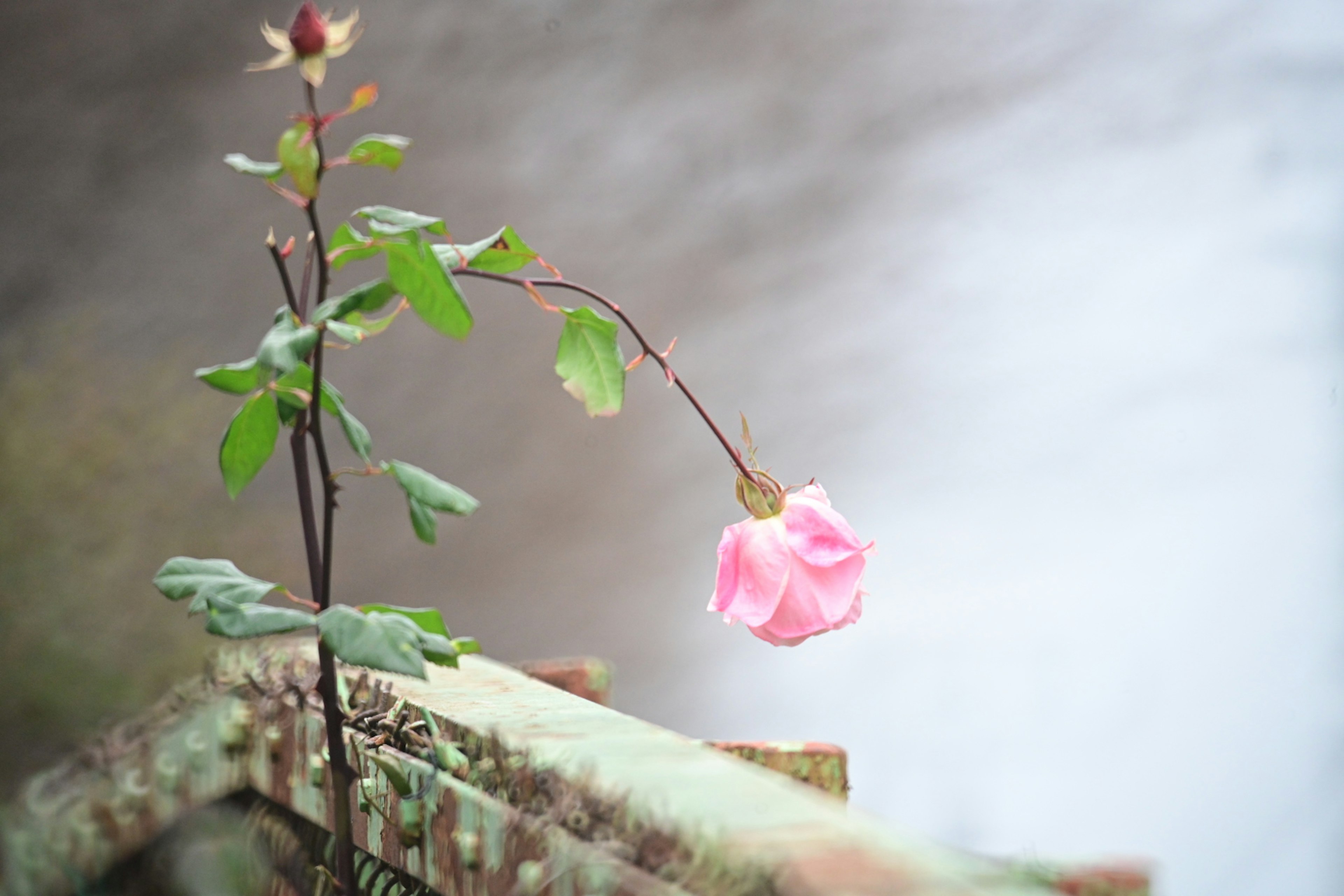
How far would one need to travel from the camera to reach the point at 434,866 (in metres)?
0.42

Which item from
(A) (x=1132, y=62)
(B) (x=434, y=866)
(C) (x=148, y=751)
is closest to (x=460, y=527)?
(C) (x=148, y=751)

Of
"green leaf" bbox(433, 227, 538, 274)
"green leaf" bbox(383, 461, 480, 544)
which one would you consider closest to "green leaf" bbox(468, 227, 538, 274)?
"green leaf" bbox(433, 227, 538, 274)

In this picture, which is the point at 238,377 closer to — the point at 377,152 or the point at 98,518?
the point at 377,152

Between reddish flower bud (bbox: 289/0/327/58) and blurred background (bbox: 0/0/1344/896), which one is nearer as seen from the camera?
reddish flower bud (bbox: 289/0/327/58)

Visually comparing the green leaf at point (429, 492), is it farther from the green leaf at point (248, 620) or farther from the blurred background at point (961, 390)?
the blurred background at point (961, 390)

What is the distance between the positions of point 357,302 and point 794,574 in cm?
20

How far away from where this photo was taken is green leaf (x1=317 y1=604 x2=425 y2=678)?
311 millimetres

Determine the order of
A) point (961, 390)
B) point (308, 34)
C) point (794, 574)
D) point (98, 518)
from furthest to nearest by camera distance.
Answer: point (961, 390)
point (98, 518)
point (794, 574)
point (308, 34)

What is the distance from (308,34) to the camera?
12.4 inches

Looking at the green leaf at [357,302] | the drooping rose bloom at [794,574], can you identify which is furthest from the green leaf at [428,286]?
the drooping rose bloom at [794,574]

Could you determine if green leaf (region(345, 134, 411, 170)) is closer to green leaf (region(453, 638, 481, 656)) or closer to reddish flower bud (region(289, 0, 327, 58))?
reddish flower bud (region(289, 0, 327, 58))

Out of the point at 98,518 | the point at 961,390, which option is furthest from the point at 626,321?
the point at 961,390

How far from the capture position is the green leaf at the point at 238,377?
363 millimetres

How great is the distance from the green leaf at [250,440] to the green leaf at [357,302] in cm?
4
